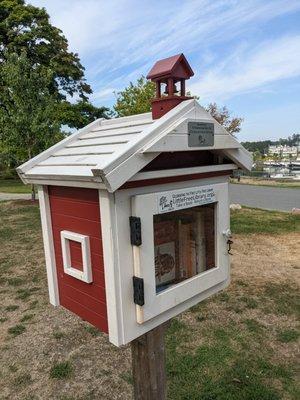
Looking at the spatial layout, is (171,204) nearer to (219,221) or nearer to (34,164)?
(219,221)

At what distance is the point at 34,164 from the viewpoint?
6.55 feet

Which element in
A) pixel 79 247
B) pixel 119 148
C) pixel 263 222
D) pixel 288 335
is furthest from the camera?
pixel 263 222

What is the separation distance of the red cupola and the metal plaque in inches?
6.1

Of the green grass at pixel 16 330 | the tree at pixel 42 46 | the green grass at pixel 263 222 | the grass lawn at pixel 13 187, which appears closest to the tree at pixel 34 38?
the tree at pixel 42 46

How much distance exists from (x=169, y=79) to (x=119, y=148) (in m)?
0.48

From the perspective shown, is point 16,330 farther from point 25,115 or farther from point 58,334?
point 25,115

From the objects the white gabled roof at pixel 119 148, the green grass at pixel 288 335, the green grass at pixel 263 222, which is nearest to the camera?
the white gabled roof at pixel 119 148

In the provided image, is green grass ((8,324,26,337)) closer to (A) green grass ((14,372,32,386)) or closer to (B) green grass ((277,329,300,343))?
(A) green grass ((14,372,32,386))

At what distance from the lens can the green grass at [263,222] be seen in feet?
30.2

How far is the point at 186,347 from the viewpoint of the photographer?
3926 millimetres

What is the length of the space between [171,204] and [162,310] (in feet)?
1.72

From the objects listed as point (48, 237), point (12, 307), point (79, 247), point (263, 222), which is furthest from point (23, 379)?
point (263, 222)

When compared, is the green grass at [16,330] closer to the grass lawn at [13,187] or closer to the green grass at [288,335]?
the green grass at [288,335]

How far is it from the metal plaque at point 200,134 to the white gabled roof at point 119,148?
1.2 inches
